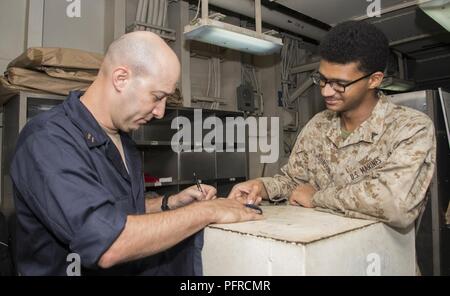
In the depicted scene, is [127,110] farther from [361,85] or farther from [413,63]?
[413,63]

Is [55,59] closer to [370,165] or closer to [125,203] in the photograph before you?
[125,203]

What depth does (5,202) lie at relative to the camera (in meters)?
2.51

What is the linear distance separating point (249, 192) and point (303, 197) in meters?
0.21

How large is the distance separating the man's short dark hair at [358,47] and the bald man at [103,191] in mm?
617

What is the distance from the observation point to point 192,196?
134 centimetres

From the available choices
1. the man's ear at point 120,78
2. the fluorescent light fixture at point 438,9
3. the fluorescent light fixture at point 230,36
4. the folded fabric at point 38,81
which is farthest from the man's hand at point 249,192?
the fluorescent light fixture at point 438,9

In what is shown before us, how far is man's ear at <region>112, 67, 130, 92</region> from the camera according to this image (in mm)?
1100

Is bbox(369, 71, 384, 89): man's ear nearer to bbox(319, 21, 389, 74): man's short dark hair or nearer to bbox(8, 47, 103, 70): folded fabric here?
bbox(319, 21, 389, 74): man's short dark hair

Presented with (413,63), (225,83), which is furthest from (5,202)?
(413,63)

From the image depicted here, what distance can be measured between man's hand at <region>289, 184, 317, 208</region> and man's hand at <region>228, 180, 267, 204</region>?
0.13m

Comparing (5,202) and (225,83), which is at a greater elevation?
(225,83)

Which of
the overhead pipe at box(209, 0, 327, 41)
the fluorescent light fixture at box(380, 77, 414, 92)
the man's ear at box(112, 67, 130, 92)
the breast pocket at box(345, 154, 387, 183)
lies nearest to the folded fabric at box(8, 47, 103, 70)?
the overhead pipe at box(209, 0, 327, 41)
